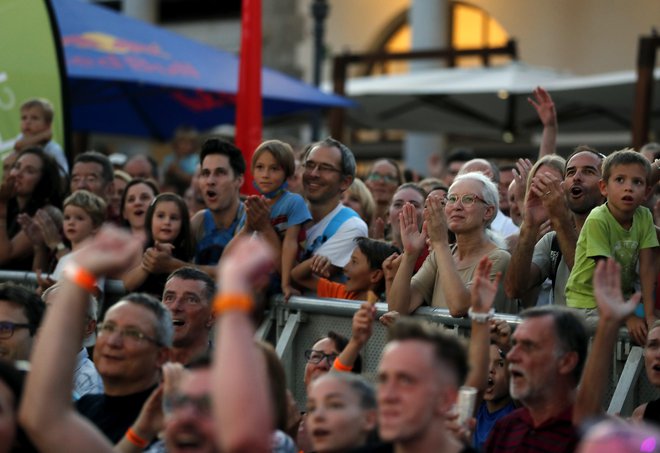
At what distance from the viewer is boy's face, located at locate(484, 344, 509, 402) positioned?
20.7 feet

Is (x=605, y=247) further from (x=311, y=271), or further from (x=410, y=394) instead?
(x=410, y=394)

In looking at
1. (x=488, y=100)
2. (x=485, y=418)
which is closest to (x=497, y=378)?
(x=485, y=418)

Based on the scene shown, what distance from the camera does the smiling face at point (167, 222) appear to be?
8.24 meters

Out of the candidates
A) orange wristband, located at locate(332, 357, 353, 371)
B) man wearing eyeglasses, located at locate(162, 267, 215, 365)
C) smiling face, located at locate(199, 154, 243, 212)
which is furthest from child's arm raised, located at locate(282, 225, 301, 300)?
orange wristband, located at locate(332, 357, 353, 371)

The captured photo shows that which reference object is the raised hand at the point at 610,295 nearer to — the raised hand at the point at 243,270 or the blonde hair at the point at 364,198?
the raised hand at the point at 243,270

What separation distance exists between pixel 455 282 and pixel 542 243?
3.05ft

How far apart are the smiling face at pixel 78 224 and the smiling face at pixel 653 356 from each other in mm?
4199

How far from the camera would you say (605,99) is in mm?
14977

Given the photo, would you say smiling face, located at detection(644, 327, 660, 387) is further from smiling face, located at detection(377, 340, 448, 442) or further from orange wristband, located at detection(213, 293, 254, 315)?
orange wristband, located at detection(213, 293, 254, 315)

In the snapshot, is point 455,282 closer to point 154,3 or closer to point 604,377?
point 604,377

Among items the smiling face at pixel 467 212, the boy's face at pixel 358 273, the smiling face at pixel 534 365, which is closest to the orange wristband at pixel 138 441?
the smiling face at pixel 534 365

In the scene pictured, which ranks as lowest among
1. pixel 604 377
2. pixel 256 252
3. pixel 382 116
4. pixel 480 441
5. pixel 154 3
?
pixel 480 441

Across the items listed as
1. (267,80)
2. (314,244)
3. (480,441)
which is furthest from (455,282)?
(267,80)

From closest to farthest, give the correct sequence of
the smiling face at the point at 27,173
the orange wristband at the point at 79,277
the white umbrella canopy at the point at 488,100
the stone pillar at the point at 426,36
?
1. the orange wristband at the point at 79,277
2. the smiling face at the point at 27,173
3. the white umbrella canopy at the point at 488,100
4. the stone pillar at the point at 426,36
